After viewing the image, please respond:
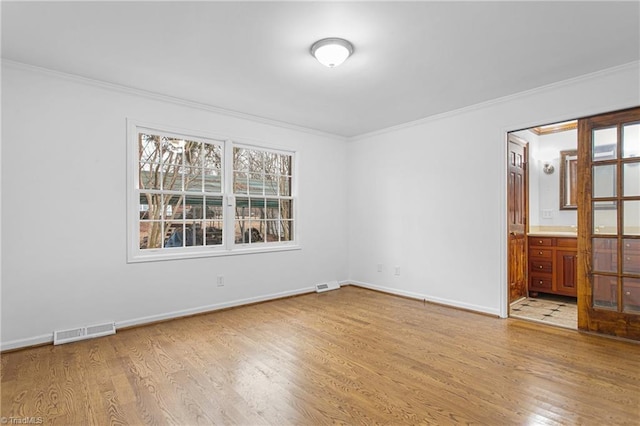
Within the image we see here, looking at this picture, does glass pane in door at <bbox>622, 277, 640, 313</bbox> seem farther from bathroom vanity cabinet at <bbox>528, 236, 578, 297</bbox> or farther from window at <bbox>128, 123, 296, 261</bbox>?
window at <bbox>128, 123, 296, 261</bbox>

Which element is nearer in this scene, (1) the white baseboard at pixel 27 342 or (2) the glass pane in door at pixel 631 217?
(1) the white baseboard at pixel 27 342

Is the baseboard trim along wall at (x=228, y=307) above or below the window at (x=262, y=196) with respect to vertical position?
below

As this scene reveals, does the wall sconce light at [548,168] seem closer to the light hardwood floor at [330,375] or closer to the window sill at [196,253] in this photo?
the light hardwood floor at [330,375]

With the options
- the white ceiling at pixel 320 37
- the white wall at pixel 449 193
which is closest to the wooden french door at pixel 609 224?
the white wall at pixel 449 193

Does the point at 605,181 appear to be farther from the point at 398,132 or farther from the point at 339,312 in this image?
the point at 339,312

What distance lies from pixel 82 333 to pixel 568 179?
6.74 metres

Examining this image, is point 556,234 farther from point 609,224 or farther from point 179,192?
point 179,192

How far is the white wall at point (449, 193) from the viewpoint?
352cm

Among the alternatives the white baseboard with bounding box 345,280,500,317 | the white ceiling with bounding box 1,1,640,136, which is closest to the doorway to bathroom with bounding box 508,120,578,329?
the white baseboard with bounding box 345,280,500,317

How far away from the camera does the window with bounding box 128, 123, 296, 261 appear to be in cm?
378

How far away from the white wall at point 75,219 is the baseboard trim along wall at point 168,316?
1cm

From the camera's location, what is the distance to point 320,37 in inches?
101

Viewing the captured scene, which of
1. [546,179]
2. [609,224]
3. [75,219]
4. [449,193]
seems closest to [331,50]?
[449,193]

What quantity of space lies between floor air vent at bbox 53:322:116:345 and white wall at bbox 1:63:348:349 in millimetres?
63
